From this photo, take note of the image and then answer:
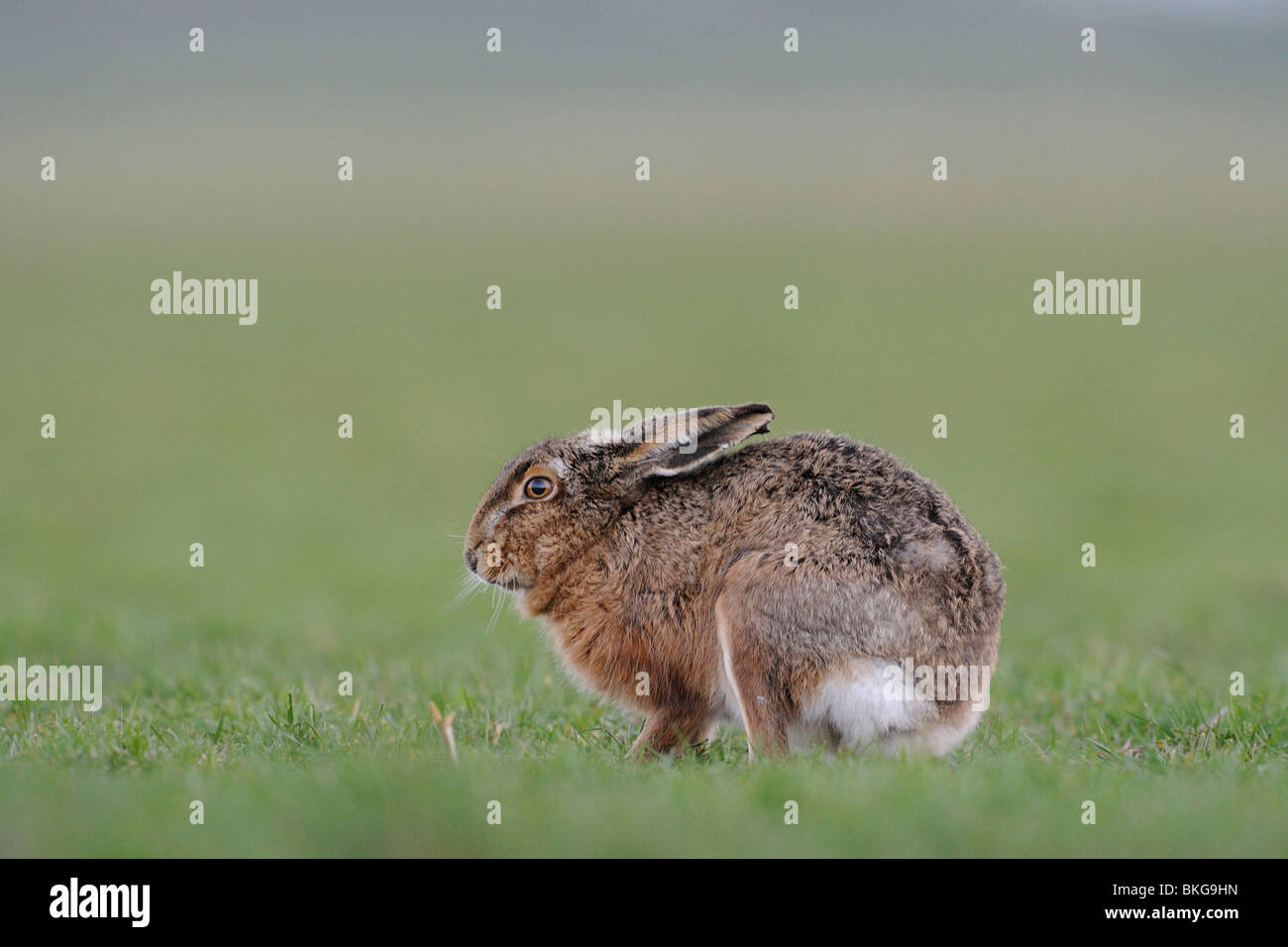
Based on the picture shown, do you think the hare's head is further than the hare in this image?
Yes

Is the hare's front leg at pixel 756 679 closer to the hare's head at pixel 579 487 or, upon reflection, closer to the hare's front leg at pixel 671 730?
the hare's front leg at pixel 671 730

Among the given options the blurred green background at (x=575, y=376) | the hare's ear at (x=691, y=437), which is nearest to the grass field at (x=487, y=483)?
the blurred green background at (x=575, y=376)

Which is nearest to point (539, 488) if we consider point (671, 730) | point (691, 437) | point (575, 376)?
point (691, 437)

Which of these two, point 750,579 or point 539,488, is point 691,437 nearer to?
point 539,488

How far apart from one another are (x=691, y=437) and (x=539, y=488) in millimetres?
859

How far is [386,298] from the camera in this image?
39156 mm

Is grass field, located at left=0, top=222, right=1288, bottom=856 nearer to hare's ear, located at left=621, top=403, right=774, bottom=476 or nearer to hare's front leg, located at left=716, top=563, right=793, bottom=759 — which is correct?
hare's front leg, located at left=716, top=563, right=793, bottom=759

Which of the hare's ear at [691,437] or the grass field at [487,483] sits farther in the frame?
the hare's ear at [691,437]

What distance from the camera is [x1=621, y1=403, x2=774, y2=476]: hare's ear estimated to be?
26.1 feet

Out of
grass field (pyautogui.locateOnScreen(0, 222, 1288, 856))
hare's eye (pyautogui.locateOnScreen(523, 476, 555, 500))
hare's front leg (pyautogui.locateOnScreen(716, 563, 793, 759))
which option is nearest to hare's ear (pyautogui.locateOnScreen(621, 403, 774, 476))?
hare's eye (pyautogui.locateOnScreen(523, 476, 555, 500))

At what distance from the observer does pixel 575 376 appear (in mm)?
29719

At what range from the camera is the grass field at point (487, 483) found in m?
5.80

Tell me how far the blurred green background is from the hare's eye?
1231mm
